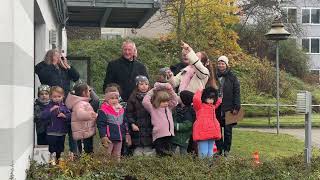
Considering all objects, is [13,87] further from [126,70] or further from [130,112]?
[126,70]

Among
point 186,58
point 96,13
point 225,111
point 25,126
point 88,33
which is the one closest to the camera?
point 25,126

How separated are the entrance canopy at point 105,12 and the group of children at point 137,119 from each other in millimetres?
4310

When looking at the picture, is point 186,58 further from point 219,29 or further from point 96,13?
point 219,29

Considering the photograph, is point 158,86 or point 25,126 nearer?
point 25,126

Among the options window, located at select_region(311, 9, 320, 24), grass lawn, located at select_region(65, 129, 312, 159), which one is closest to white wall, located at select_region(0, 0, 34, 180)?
grass lawn, located at select_region(65, 129, 312, 159)

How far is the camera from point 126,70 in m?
9.23

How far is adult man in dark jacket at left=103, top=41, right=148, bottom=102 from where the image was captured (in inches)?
363

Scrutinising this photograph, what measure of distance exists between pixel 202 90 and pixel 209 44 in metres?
17.5

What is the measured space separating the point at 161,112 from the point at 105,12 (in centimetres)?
806

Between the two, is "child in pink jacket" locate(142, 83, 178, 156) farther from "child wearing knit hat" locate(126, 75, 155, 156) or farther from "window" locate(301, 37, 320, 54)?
"window" locate(301, 37, 320, 54)

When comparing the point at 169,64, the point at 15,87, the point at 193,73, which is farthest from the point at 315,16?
the point at 15,87

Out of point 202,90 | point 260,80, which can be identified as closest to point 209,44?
point 260,80

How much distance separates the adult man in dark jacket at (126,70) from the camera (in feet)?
30.3

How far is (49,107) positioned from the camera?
26.2 ft
